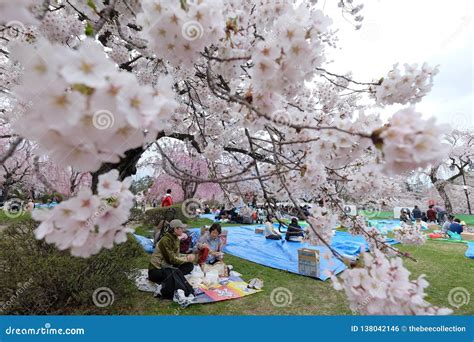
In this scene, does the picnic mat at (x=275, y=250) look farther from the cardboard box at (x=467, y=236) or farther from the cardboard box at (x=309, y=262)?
the cardboard box at (x=467, y=236)

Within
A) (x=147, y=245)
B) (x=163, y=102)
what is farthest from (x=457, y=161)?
(x=163, y=102)

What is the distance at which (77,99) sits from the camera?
0.59m

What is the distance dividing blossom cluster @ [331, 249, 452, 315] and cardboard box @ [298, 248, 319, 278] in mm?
3945

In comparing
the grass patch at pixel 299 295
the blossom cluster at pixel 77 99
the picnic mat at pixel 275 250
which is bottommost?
the grass patch at pixel 299 295


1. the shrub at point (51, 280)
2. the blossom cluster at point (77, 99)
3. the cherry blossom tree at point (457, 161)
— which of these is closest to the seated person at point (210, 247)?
the shrub at point (51, 280)

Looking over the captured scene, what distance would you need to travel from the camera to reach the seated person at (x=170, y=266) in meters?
3.84

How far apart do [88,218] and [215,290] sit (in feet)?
12.2

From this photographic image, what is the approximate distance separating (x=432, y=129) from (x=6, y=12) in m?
1.12

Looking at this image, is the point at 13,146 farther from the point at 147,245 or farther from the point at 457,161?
the point at 457,161

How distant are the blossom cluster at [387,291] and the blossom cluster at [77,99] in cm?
99

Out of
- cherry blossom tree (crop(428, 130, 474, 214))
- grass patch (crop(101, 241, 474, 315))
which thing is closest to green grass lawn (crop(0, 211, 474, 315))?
grass patch (crop(101, 241, 474, 315))

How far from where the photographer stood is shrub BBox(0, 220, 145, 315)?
2.73m

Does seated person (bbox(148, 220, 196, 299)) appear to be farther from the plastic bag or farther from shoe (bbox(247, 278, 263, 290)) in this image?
shoe (bbox(247, 278, 263, 290))

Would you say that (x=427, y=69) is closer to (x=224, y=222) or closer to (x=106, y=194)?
(x=106, y=194)
